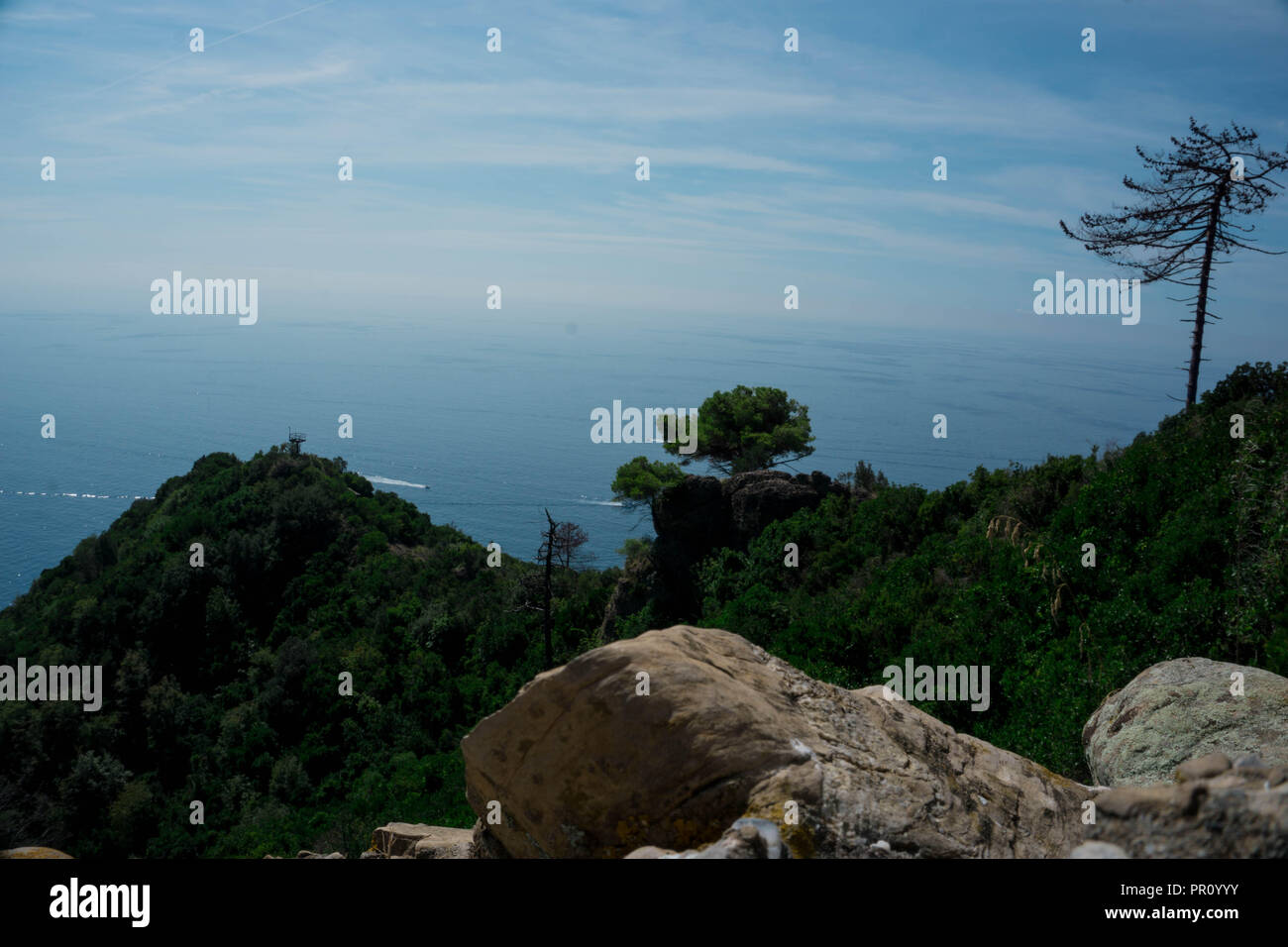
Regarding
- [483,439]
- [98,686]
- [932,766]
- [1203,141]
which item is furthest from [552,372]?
[932,766]

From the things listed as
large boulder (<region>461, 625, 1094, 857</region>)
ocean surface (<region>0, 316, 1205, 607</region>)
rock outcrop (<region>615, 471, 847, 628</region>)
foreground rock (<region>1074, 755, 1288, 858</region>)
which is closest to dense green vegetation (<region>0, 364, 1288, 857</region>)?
rock outcrop (<region>615, 471, 847, 628</region>)

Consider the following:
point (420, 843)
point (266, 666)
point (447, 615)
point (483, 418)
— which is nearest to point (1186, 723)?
point (420, 843)

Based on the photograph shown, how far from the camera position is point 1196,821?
8.29 ft

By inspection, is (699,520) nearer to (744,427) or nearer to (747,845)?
(744,427)

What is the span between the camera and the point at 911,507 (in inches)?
841

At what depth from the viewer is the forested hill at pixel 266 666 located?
982 inches

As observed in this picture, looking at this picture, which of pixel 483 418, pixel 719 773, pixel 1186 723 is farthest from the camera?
pixel 483 418

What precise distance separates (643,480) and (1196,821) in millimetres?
27353

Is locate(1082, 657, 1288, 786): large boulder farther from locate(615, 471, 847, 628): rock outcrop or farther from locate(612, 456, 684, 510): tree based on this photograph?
locate(612, 456, 684, 510): tree

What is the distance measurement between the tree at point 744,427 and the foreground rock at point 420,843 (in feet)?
86.8

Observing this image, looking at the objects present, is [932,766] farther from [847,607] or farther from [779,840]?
[847,607]

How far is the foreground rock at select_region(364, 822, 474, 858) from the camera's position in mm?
5707

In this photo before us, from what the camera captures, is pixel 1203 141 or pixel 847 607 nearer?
pixel 847 607
